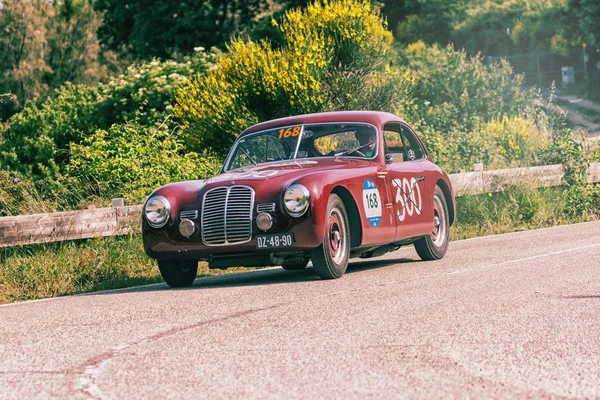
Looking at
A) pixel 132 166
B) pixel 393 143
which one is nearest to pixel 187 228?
pixel 393 143

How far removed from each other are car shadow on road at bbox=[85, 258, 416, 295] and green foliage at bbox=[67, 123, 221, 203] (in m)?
3.33

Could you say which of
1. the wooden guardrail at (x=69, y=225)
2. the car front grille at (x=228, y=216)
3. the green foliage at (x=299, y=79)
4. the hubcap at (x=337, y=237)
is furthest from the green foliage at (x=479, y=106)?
the car front grille at (x=228, y=216)

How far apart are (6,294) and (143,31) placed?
1506 inches

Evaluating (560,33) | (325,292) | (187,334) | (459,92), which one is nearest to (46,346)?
(187,334)

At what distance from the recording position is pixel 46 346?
6711 mm

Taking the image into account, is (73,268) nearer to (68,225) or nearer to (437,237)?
(68,225)

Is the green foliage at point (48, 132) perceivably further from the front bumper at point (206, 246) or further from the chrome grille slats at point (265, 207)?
the chrome grille slats at point (265, 207)

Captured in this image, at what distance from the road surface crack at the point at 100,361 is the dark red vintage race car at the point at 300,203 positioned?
1982 millimetres

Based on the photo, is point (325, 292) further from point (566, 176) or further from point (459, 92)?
point (459, 92)

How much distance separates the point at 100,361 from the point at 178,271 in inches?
183

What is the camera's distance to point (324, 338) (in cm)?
653

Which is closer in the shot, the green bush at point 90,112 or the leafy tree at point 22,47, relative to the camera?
the green bush at point 90,112

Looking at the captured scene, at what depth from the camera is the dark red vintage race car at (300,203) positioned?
32.2ft

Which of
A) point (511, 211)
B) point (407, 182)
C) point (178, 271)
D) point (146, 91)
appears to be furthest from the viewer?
point (146, 91)
